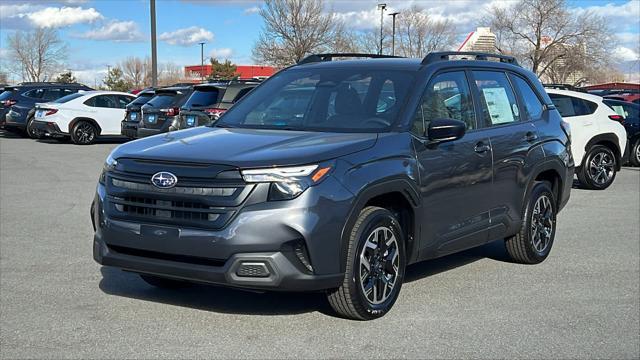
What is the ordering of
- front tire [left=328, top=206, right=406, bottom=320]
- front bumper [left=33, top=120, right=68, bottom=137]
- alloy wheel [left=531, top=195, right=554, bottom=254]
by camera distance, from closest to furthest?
front tire [left=328, top=206, right=406, bottom=320], alloy wheel [left=531, top=195, right=554, bottom=254], front bumper [left=33, top=120, right=68, bottom=137]

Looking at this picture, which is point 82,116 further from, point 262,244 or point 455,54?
point 262,244

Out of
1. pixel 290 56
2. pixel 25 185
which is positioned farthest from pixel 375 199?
pixel 290 56

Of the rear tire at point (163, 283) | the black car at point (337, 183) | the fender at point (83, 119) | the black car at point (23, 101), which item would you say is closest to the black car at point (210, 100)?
the black car at point (337, 183)

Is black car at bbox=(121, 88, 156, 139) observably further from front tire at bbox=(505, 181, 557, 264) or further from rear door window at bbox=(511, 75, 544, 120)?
front tire at bbox=(505, 181, 557, 264)

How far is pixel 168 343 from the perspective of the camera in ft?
15.4

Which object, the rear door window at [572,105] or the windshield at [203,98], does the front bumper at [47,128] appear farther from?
the rear door window at [572,105]

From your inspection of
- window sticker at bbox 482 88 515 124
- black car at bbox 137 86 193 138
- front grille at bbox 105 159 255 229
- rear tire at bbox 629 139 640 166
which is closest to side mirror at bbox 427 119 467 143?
window sticker at bbox 482 88 515 124

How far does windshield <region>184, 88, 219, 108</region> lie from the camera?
569 inches

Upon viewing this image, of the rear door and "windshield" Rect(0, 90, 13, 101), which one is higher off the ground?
the rear door

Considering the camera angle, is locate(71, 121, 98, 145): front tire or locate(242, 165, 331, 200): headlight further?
locate(71, 121, 98, 145): front tire

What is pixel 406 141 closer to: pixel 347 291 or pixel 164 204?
pixel 347 291

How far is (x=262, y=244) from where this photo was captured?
452 centimetres

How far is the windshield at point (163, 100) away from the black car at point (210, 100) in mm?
2447

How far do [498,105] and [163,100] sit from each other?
1197 centimetres
